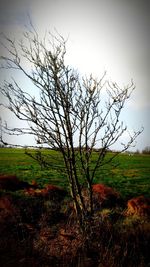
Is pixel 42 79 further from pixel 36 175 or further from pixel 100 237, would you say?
pixel 36 175

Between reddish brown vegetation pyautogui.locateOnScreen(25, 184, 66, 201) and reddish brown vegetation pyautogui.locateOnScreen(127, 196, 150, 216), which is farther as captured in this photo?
reddish brown vegetation pyautogui.locateOnScreen(25, 184, 66, 201)

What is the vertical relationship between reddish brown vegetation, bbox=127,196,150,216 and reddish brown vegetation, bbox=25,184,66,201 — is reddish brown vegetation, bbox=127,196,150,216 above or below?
below

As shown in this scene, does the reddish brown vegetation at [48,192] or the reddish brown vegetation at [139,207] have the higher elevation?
the reddish brown vegetation at [48,192]

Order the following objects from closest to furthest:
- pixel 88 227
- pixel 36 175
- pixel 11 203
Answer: pixel 88 227
pixel 11 203
pixel 36 175

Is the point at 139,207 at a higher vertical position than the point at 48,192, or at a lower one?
lower

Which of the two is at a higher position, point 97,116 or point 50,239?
point 97,116

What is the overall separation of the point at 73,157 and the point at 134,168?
15.1 m

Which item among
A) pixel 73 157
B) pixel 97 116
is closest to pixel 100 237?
pixel 73 157

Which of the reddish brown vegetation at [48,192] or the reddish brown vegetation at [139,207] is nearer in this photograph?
the reddish brown vegetation at [139,207]

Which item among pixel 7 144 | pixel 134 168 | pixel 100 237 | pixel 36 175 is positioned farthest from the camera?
pixel 134 168

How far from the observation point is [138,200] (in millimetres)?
10969

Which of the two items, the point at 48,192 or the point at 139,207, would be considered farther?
the point at 48,192

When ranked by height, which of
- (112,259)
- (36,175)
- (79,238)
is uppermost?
(36,175)

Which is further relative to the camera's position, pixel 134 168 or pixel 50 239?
pixel 134 168
